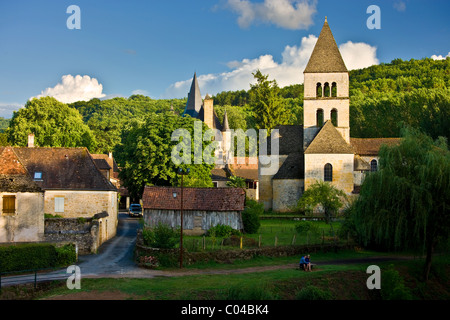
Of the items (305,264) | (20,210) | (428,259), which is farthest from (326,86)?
(20,210)

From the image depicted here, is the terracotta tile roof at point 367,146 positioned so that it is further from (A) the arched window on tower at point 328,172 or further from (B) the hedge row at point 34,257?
(B) the hedge row at point 34,257


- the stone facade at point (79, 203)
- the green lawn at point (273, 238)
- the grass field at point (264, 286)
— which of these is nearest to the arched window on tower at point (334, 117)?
the green lawn at point (273, 238)

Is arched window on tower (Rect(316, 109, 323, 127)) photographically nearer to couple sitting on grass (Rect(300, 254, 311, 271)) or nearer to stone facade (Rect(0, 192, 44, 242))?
couple sitting on grass (Rect(300, 254, 311, 271))

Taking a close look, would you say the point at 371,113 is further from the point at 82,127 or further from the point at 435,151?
the point at 435,151

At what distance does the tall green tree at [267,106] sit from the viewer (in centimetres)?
7944

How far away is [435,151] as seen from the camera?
26.1m

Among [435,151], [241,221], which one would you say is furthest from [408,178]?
[241,221]

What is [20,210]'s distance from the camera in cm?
2919

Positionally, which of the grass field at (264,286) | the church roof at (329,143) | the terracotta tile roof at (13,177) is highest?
the church roof at (329,143)

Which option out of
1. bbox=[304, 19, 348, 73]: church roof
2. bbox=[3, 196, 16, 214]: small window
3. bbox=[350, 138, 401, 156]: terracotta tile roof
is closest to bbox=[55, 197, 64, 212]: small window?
bbox=[3, 196, 16, 214]: small window

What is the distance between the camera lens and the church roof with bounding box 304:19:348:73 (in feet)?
179

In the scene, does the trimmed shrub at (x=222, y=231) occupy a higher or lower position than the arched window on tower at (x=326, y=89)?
lower

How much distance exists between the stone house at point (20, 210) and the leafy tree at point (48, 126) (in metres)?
35.1

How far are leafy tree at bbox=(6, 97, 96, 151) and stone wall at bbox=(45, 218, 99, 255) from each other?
34417 millimetres
